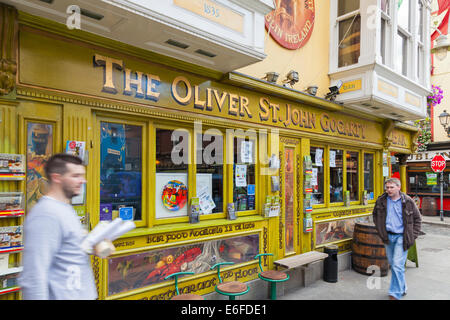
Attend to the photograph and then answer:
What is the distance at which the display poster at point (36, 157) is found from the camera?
9.77 feet

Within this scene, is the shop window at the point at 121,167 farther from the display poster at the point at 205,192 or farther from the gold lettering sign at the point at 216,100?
the display poster at the point at 205,192

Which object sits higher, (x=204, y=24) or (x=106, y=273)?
(x=204, y=24)

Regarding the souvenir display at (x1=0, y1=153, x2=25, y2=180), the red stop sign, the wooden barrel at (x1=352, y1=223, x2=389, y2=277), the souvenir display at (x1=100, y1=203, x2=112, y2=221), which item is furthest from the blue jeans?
the red stop sign

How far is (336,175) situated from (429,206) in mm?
11388

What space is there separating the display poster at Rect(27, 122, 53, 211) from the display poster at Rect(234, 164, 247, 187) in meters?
2.84

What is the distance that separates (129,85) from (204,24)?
3.81 ft

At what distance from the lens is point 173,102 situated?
409 centimetres

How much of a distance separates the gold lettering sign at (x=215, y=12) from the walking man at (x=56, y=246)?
2.30 metres

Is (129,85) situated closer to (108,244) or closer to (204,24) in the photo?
(204,24)

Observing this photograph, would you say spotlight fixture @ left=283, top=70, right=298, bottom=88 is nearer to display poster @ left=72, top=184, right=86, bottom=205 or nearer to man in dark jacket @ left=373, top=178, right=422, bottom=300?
man in dark jacket @ left=373, top=178, right=422, bottom=300

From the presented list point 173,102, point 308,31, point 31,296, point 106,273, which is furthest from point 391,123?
point 31,296

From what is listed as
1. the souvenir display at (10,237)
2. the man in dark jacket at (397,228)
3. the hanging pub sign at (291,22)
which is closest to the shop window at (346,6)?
the hanging pub sign at (291,22)

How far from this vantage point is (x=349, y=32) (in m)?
6.61

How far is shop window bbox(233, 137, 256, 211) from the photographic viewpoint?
16.6 feet
